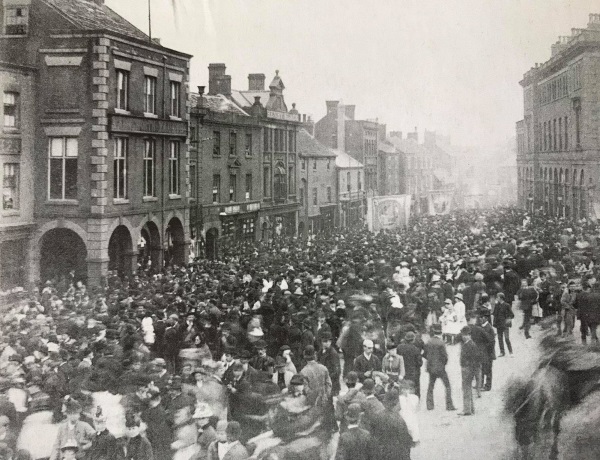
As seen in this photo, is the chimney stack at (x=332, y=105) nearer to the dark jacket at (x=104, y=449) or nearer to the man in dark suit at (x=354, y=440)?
the man in dark suit at (x=354, y=440)

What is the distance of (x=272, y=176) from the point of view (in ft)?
55.6

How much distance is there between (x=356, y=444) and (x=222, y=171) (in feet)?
32.6

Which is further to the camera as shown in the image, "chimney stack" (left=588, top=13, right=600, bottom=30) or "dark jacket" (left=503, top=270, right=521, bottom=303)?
"dark jacket" (left=503, top=270, right=521, bottom=303)

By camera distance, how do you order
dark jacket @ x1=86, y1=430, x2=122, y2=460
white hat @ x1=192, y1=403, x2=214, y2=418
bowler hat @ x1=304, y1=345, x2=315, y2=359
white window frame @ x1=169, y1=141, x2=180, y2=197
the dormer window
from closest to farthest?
dark jacket @ x1=86, y1=430, x2=122, y2=460
white hat @ x1=192, y1=403, x2=214, y2=418
bowler hat @ x1=304, y1=345, x2=315, y2=359
the dormer window
white window frame @ x1=169, y1=141, x2=180, y2=197

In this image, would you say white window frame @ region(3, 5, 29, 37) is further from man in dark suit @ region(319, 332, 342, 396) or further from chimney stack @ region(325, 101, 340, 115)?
man in dark suit @ region(319, 332, 342, 396)

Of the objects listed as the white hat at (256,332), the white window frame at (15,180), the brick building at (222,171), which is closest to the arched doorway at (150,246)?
the brick building at (222,171)

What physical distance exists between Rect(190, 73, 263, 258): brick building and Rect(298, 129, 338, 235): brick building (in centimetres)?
154

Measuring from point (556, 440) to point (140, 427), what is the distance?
619cm

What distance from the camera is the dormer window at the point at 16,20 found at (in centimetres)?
1126

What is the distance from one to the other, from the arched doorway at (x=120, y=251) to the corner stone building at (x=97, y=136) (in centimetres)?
2

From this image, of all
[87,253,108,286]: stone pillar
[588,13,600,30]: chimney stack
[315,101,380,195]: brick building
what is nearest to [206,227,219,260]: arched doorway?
[87,253,108,286]: stone pillar

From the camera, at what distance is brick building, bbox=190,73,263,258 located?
1382 centimetres

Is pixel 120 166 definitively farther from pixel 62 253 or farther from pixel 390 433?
pixel 390 433

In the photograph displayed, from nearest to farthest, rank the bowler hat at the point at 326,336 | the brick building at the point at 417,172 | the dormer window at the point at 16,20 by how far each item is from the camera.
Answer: the bowler hat at the point at 326,336 → the dormer window at the point at 16,20 → the brick building at the point at 417,172
